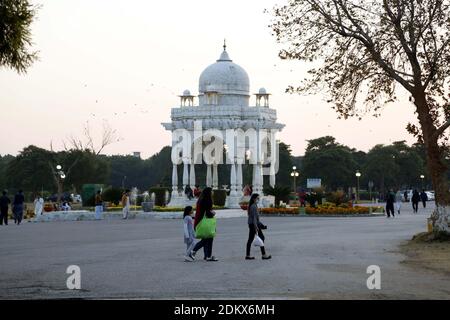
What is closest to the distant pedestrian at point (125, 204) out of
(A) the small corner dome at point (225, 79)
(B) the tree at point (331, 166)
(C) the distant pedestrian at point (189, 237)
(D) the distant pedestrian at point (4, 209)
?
(D) the distant pedestrian at point (4, 209)

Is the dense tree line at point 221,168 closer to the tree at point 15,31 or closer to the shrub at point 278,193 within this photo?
the shrub at point 278,193

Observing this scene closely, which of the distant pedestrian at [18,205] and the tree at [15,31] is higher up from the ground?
the tree at [15,31]

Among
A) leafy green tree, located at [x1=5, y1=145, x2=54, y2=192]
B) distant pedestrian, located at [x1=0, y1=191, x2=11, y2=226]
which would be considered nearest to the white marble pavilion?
leafy green tree, located at [x1=5, y1=145, x2=54, y2=192]

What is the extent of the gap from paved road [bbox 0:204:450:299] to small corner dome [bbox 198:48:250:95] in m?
50.0

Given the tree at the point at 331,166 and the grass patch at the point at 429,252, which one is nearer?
the grass patch at the point at 429,252

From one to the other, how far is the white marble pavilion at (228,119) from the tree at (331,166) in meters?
26.8

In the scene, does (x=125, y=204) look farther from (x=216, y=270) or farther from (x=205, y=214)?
(x=216, y=270)

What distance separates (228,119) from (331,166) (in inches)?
1344

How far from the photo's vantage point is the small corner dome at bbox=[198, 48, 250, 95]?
77188 mm

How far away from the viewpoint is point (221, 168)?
10000 centimetres

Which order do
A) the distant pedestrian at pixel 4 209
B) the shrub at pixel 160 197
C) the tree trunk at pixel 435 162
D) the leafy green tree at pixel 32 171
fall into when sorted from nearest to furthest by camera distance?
1. the tree trunk at pixel 435 162
2. the distant pedestrian at pixel 4 209
3. the shrub at pixel 160 197
4. the leafy green tree at pixel 32 171

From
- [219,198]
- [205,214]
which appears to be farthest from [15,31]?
[219,198]

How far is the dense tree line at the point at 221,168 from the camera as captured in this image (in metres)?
95.4
